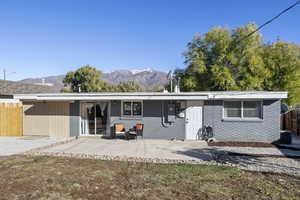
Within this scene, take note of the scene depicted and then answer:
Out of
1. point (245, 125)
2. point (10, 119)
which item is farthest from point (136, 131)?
point (10, 119)

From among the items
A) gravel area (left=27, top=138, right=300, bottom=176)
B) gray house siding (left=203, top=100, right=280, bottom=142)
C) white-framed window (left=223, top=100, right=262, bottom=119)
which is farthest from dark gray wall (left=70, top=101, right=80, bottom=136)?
white-framed window (left=223, top=100, right=262, bottom=119)

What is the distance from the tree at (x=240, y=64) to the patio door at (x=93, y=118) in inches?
664

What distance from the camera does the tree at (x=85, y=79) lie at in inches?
1282

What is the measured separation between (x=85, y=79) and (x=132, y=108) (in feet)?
79.7

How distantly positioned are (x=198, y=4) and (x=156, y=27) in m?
4.98

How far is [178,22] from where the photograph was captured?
53.2 ft

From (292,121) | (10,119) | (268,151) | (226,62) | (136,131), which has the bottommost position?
(268,151)

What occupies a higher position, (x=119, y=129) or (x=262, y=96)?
(x=262, y=96)

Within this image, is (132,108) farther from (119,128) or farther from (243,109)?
(243,109)

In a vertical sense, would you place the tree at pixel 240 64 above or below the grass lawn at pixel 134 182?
above

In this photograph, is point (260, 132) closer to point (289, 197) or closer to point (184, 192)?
point (289, 197)

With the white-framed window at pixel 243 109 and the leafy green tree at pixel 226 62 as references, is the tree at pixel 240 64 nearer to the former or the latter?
the leafy green tree at pixel 226 62

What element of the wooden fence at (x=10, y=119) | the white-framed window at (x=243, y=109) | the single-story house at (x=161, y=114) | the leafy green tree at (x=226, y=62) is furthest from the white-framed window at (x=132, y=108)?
the leafy green tree at (x=226, y=62)

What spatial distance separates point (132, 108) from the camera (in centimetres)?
1111
